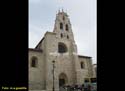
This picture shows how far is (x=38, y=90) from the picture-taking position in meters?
A: 29.3

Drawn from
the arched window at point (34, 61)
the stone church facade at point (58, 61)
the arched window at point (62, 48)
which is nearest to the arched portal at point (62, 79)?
the stone church facade at point (58, 61)

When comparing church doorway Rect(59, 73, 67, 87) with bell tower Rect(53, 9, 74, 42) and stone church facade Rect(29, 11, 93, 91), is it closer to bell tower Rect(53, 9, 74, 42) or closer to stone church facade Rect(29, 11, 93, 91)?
stone church facade Rect(29, 11, 93, 91)

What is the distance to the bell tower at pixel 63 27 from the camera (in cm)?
3528

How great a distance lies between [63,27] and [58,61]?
6552mm

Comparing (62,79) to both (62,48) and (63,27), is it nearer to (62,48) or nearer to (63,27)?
(62,48)

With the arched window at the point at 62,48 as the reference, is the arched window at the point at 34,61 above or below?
below

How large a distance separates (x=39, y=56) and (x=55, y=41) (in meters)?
3.59

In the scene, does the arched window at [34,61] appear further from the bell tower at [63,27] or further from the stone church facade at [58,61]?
the bell tower at [63,27]

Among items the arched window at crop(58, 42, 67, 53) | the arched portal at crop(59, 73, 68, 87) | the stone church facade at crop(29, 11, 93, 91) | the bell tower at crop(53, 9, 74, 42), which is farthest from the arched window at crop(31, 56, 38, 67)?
the bell tower at crop(53, 9, 74, 42)
